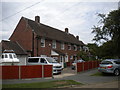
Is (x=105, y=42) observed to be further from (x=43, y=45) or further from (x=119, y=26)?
(x=43, y=45)

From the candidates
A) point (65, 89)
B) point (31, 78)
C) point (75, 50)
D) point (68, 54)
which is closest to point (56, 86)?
point (65, 89)

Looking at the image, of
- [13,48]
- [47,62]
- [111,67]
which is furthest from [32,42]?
[111,67]

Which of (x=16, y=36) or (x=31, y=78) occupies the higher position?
(x=16, y=36)

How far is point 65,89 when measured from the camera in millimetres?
10234

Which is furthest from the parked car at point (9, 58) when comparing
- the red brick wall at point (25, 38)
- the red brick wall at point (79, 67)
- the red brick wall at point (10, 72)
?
the red brick wall at point (79, 67)

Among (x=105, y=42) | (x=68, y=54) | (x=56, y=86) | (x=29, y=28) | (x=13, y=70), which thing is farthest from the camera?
(x=68, y=54)

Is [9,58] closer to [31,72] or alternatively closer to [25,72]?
[25,72]

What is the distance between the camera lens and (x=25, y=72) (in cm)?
1467

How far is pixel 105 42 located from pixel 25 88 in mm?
17080

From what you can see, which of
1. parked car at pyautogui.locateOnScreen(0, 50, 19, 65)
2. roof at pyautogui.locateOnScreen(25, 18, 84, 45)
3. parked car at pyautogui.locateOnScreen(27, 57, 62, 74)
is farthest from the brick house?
parked car at pyautogui.locateOnScreen(27, 57, 62, 74)

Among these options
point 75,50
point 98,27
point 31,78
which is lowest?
point 31,78

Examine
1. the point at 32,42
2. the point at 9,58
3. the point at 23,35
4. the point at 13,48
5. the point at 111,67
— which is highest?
the point at 23,35

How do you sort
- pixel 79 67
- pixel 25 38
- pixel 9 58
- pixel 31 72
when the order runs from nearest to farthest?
pixel 31 72, pixel 79 67, pixel 9 58, pixel 25 38

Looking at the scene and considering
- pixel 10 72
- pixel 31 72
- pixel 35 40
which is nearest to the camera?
pixel 10 72
